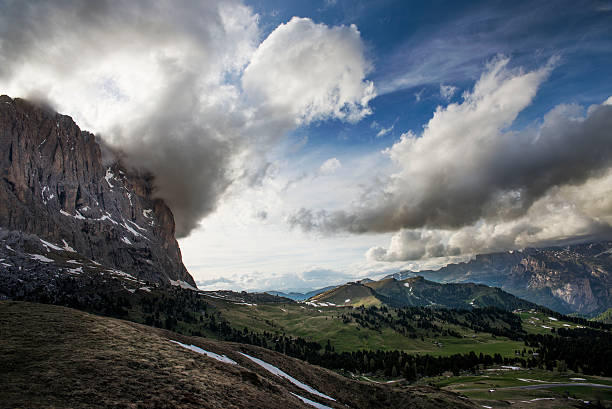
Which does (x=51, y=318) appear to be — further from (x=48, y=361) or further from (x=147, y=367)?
(x=147, y=367)

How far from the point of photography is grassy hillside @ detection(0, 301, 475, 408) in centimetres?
A: 2041

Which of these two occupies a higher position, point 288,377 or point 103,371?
point 103,371

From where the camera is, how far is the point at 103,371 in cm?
2383

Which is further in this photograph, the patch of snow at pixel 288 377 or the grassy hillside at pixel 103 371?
the patch of snow at pixel 288 377

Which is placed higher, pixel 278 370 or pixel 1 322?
pixel 1 322

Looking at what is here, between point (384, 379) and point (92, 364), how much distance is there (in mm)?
149753

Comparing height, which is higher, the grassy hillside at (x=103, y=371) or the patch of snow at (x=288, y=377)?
the grassy hillside at (x=103, y=371)

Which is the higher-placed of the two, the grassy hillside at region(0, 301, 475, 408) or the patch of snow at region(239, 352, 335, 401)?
the grassy hillside at region(0, 301, 475, 408)

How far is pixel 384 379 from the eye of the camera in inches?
5763

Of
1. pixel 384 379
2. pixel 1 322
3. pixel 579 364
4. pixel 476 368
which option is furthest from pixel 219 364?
pixel 579 364

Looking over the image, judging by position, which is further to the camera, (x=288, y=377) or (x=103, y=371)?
(x=288, y=377)

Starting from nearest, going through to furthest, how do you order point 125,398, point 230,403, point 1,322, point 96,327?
point 125,398 → point 230,403 → point 1,322 → point 96,327

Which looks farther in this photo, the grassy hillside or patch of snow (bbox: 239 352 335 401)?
patch of snow (bbox: 239 352 335 401)

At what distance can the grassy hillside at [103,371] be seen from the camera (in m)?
20.4
